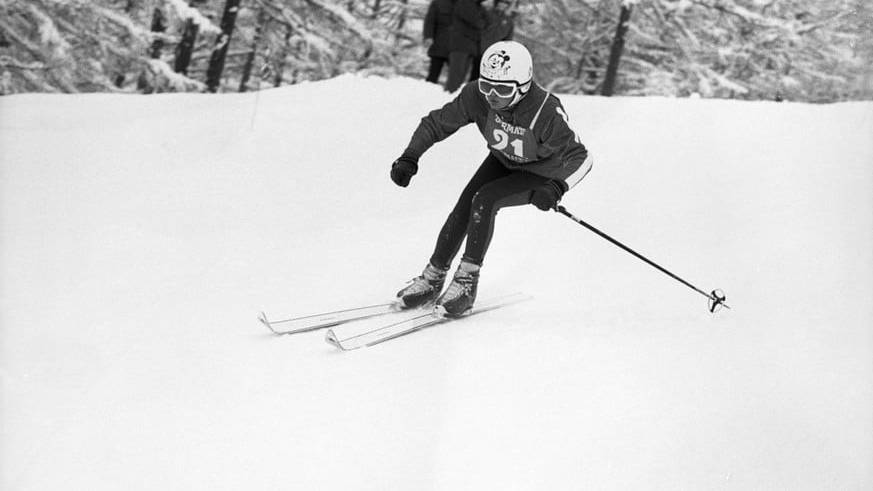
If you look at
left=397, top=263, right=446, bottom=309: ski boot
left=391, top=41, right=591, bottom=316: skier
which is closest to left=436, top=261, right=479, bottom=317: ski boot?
left=391, top=41, right=591, bottom=316: skier

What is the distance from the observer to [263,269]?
12.9ft

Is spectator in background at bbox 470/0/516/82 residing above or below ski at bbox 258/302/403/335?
above

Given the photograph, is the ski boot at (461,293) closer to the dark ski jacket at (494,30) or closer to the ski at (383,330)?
the ski at (383,330)

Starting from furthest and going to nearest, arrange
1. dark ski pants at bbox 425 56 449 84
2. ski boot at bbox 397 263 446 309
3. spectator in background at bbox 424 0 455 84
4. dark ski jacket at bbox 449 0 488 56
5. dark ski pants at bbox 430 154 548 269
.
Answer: dark ski pants at bbox 425 56 449 84
spectator in background at bbox 424 0 455 84
dark ski jacket at bbox 449 0 488 56
ski boot at bbox 397 263 446 309
dark ski pants at bbox 430 154 548 269

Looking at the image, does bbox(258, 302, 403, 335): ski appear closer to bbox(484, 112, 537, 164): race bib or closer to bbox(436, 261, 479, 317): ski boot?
bbox(436, 261, 479, 317): ski boot

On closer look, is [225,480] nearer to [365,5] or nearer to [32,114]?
[32,114]

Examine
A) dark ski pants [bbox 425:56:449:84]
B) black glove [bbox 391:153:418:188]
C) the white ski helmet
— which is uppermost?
the white ski helmet

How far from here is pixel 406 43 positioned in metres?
12.8

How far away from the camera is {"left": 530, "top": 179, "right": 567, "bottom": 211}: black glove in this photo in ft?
10.6

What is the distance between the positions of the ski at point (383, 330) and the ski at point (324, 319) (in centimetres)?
7

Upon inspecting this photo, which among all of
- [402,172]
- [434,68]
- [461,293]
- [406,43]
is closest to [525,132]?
[402,172]

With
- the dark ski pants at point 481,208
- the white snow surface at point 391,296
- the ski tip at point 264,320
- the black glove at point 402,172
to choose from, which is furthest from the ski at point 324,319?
the black glove at point 402,172

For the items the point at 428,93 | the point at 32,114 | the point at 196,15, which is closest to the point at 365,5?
the point at 196,15

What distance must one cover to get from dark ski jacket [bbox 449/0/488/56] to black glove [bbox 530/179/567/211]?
4.31 m
